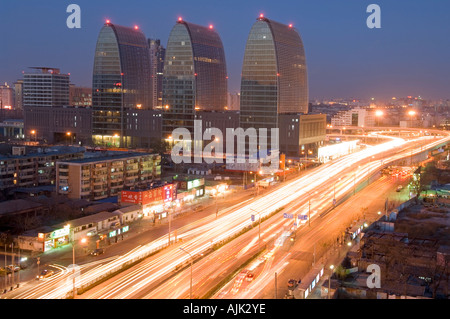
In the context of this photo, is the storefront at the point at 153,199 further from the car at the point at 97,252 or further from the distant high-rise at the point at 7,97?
the distant high-rise at the point at 7,97

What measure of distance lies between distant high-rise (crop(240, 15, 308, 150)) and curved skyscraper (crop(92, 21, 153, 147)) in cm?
1498

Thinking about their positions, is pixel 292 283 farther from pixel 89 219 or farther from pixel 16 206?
pixel 16 206

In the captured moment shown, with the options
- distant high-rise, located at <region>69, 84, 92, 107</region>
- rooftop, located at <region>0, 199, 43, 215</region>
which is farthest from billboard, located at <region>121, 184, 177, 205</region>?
distant high-rise, located at <region>69, 84, 92, 107</region>

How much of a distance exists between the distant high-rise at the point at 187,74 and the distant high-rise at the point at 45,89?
70.6 feet

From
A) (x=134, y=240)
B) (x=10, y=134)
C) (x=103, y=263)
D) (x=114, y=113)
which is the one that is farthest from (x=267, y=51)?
(x=10, y=134)

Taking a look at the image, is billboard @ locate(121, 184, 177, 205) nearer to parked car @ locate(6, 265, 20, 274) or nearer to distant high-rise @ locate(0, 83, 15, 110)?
parked car @ locate(6, 265, 20, 274)

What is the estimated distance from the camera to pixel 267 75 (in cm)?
4784

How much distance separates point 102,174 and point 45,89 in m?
43.8

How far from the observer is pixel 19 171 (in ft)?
105

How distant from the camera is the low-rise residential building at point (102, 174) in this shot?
90.9 feet

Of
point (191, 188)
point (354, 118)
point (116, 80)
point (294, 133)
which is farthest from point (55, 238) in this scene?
point (354, 118)

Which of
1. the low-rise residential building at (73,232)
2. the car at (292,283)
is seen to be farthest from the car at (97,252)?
the car at (292,283)

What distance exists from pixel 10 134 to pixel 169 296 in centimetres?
6505
